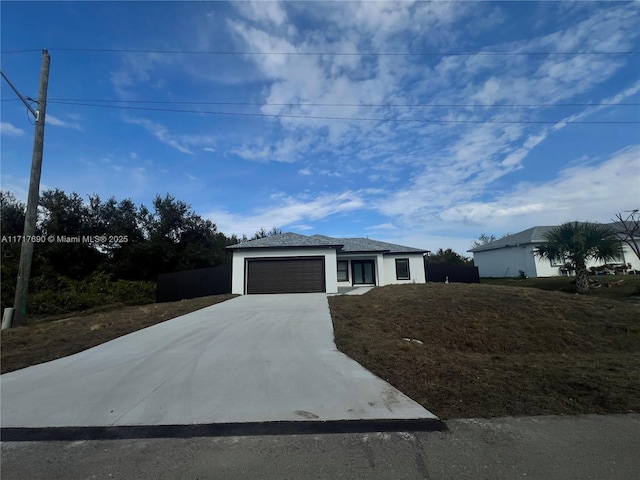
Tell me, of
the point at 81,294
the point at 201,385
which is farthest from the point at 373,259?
the point at 201,385

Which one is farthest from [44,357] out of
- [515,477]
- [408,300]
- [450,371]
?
[408,300]

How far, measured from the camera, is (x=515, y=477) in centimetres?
259

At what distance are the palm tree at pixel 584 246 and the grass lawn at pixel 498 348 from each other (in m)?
4.94

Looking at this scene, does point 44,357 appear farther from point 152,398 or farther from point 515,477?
point 515,477

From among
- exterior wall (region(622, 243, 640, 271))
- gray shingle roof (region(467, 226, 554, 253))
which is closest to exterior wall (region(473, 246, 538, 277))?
gray shingle roof (region(467, 226, 554, 253))

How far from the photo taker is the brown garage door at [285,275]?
18141 mm

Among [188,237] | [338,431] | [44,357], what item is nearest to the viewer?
[338,431]

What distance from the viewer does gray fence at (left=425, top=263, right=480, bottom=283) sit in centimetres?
2455

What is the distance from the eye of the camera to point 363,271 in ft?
78.5

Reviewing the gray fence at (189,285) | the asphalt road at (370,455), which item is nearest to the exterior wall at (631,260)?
the gray fence at (189,285)

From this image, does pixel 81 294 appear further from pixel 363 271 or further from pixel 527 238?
pixel 527 238

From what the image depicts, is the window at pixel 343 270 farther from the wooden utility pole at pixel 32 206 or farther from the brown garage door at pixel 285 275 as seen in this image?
the wooden utility pole at pixel 32 206

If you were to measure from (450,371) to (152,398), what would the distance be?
13.3 ft

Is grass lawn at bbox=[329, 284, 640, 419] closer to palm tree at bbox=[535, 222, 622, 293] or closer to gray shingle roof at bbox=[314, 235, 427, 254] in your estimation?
palm tree at bbox=[535, 222, 622, 293]
